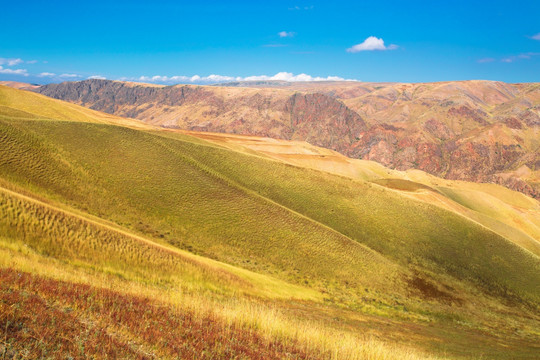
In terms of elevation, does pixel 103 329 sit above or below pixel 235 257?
above

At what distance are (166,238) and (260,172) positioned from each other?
109 ft

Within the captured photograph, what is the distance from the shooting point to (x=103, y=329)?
8312mm

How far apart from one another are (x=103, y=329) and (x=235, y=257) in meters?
32.1

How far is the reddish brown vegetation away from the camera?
22.9ft

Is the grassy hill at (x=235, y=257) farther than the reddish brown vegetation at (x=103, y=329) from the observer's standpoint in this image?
Yes

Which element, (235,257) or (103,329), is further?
(235,257)

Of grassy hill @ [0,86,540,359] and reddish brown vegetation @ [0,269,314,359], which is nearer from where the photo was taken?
reddish brown vegetation @ [0,269,314,359]

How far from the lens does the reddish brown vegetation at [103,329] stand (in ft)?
22.9

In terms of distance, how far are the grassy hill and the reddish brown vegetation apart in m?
0.07

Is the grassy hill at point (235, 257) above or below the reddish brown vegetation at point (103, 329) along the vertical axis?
below

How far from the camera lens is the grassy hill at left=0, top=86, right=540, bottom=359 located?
1120 cm

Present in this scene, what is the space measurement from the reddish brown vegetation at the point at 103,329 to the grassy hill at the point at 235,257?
0.07 m

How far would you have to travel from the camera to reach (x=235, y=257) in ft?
131

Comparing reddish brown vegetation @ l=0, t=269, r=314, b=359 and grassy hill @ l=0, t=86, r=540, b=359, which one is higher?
reddish brown vegetation @ l=0, t=269, r=314, b=359
